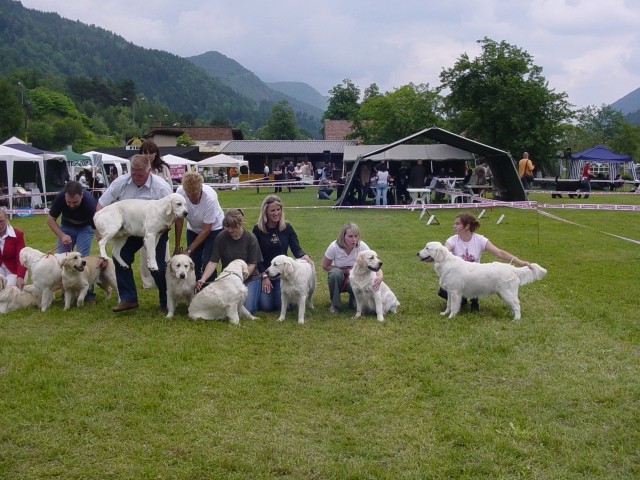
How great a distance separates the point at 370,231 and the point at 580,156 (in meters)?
27.1

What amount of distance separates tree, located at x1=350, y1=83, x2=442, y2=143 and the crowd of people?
40.4 m

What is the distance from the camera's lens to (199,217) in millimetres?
6492

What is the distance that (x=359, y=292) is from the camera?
641 centimetres

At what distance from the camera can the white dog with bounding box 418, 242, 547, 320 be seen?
20.3 feet

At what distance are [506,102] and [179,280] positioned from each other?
1339 inches

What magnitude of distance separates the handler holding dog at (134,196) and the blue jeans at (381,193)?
14.6 metres

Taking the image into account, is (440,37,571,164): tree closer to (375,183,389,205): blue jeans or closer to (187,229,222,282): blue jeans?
(375,183,389,205): blue jeans

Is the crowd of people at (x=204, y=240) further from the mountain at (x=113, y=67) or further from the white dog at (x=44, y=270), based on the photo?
the mountain at (x=113, y=67)

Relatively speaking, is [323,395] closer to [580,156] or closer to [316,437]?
[316,437]

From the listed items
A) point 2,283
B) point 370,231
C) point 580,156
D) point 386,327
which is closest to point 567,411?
point 386,327

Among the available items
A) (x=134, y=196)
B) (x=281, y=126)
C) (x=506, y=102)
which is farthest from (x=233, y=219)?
(x=281, y=126)

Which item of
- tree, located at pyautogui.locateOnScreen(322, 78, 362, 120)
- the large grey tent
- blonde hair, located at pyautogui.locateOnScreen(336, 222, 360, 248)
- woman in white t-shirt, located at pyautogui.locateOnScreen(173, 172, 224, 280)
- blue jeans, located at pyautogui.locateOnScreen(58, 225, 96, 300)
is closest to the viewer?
woman in white t-shirt, located at pyautogui.locateOnScreen(173, 172, 224, 280)

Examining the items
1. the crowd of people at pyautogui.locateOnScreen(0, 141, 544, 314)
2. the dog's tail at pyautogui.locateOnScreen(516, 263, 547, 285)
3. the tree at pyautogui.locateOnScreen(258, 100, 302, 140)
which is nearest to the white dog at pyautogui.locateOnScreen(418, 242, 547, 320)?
the dog's tail at pyautogui.locateOnScreen(516, 263, 547, 285)

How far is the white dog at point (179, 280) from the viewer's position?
6117mm
